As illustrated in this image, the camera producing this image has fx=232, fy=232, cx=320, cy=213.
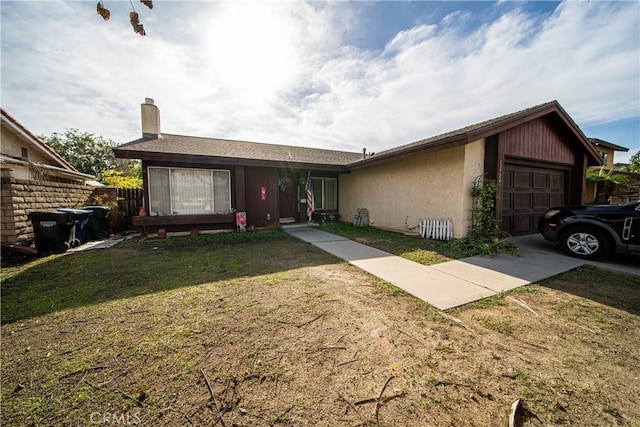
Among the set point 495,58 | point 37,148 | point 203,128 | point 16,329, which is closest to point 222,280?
point 16,329

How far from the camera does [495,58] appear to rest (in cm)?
604

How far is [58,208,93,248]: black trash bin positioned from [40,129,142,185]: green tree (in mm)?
16048

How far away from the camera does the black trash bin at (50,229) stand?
17.9ft

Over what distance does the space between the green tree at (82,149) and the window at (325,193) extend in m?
17.8

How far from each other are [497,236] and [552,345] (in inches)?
199

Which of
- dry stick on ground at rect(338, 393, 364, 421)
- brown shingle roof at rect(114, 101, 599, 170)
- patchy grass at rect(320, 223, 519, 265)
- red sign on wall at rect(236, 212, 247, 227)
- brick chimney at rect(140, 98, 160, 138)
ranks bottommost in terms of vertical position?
dry stick on ground at rect(338, 393, 364, 421)

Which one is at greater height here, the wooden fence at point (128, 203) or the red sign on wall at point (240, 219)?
the wooden fence at point (128, 203)

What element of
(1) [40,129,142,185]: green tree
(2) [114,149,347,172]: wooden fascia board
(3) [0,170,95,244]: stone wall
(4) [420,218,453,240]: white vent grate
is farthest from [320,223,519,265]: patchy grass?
(1) [40,129,142,185]: green tree

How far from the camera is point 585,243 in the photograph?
16.1 feet

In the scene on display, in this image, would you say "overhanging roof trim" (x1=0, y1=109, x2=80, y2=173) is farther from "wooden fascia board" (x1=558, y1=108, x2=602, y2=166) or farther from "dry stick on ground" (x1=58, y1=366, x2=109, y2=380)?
"wooden fascia board" (x1=558, y1=108, x2=602, y2=166)

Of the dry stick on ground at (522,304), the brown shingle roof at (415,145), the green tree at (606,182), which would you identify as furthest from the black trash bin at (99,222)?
the green tree at (606,182)

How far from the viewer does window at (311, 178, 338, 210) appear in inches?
443

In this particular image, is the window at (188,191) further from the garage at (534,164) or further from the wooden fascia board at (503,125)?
the garage at (534,164)

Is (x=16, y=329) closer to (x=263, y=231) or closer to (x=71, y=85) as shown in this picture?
→ (x=263, y=231)
